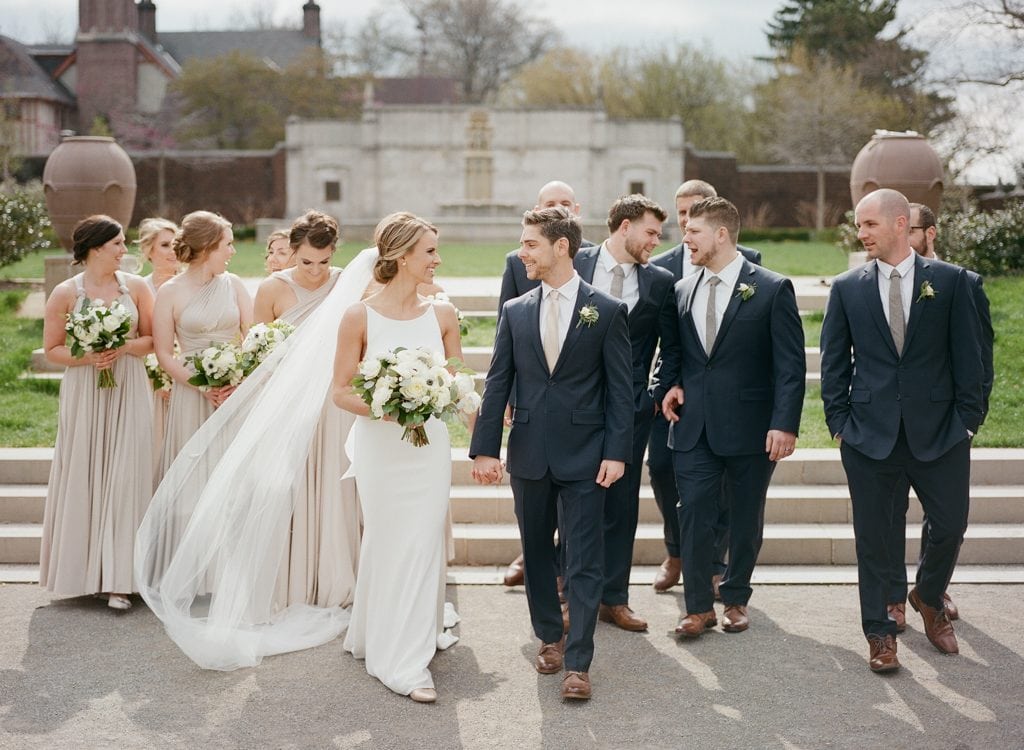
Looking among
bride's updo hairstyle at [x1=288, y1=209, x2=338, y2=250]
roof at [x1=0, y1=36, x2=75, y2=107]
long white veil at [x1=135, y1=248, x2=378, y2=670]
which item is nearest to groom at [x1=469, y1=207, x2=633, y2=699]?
long white veil at [x1=135, y1=248, x2=378, y2=670]

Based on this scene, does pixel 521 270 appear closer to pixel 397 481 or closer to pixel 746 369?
pixel 746 369

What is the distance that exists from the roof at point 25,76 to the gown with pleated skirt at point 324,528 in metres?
54.5

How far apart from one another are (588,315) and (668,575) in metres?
2.34

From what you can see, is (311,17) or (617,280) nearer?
(617,280)

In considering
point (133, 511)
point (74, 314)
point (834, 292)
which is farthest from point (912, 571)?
point (74, 314)

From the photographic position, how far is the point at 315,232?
267 inches

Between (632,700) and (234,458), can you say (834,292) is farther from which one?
(234,458)

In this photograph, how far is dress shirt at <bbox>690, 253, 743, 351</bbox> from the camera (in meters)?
6.37

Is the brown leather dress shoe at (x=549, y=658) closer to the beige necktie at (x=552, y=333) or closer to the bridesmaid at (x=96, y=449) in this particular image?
the beige necktie at (x=552, y=333)

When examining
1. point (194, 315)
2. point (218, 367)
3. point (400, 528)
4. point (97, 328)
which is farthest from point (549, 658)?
point (97, 328)

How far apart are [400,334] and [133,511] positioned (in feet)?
8.05

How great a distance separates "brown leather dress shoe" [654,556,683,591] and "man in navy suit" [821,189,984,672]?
1520 mm

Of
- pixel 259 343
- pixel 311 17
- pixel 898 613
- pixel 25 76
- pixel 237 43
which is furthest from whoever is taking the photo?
pixel 311 17

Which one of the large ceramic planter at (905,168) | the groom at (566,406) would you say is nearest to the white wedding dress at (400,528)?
the groom at (566,406)
